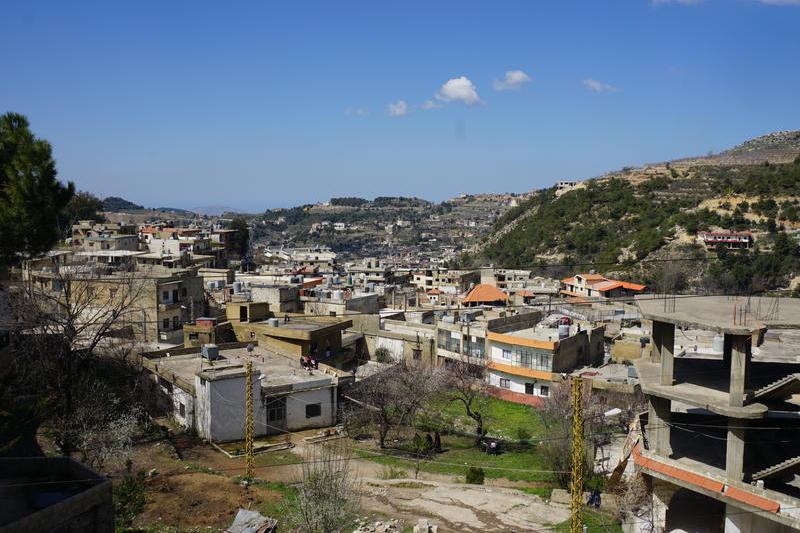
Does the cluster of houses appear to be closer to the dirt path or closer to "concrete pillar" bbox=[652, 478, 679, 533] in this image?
"concrete pillar" bbox=[652, 478, 679, 533]

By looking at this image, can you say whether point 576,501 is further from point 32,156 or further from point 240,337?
point 240,337

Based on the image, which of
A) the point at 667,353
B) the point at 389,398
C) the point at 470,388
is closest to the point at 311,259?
the point at 470,388

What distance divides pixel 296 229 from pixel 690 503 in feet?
569

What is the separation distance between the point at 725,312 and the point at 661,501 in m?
4.45

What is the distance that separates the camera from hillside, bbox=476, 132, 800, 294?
232ft

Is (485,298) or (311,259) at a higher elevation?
(311,259)

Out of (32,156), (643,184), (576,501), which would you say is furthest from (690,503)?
(643,184)

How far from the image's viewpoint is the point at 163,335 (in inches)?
1305

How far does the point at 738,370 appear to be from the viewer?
1387cm

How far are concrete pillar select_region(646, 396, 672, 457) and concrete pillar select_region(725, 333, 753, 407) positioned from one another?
1813 millimetres

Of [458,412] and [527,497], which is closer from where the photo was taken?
[527,497]

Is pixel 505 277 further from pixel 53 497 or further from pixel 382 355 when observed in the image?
pixel 53 497

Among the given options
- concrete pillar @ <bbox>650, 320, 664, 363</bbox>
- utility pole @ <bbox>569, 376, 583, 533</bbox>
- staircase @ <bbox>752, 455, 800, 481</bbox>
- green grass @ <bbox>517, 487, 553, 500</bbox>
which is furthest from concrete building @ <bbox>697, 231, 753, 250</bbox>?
utility pole @ <bbox>569, 376, 583, 533</bbox>

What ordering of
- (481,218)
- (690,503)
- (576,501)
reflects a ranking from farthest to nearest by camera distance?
(481,218), (690,503), (576,501)
